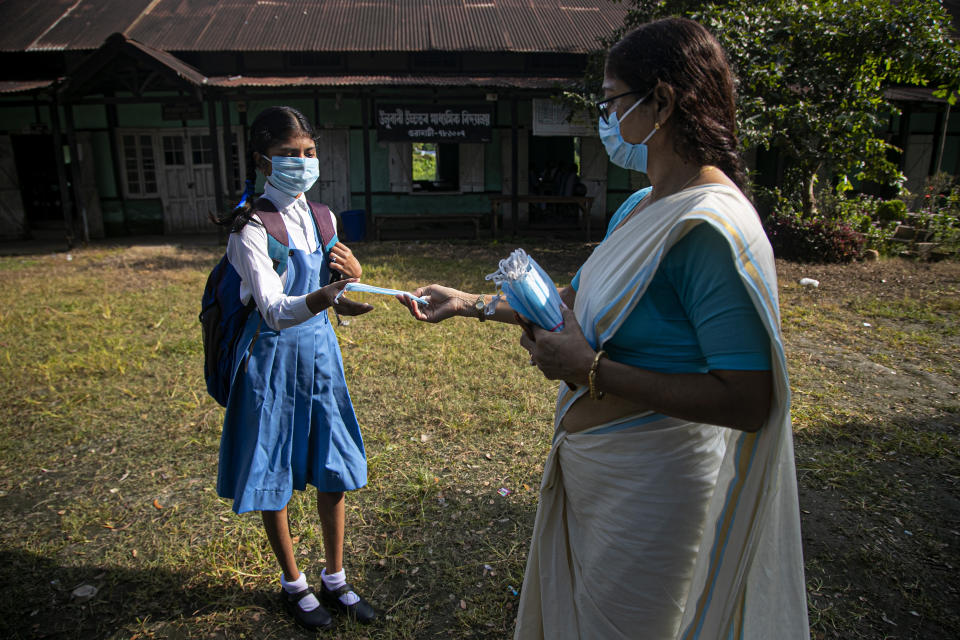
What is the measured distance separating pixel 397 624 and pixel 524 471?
1.22 metres

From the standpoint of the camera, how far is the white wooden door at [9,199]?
12.1 m

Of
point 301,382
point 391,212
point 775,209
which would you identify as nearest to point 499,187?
point 391,212

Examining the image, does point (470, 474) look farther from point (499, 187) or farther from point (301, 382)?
point (499, 187)

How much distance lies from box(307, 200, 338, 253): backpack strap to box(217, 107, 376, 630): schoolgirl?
1 centimetres

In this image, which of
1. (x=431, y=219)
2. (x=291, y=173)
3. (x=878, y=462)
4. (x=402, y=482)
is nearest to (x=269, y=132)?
(x=291, y=173)

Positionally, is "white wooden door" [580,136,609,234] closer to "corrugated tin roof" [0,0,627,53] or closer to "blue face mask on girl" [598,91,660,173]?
"corrugated tin roof" [0,0,627,53]

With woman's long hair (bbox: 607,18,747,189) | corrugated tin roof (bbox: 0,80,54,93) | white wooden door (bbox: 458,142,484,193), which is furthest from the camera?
white wooden door (bbox: 458,142,484,193)

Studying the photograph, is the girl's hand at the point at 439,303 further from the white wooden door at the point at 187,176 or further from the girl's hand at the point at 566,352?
the white wooden door at the point at 187,176

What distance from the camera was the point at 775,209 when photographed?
380 inches

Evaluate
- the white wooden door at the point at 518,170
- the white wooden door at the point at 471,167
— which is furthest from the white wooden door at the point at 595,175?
the white wooden door at the point at 471,167

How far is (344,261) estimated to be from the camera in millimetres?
2172

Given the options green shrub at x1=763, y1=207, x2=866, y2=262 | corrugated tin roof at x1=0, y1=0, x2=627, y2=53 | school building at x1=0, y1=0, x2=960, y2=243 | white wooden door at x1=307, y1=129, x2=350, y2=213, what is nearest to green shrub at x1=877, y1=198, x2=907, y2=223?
green shrub at x1=763, y1=207, x2=866, y2=262

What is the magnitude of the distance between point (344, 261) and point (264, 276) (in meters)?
0.33

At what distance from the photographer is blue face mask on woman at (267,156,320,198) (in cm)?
206
